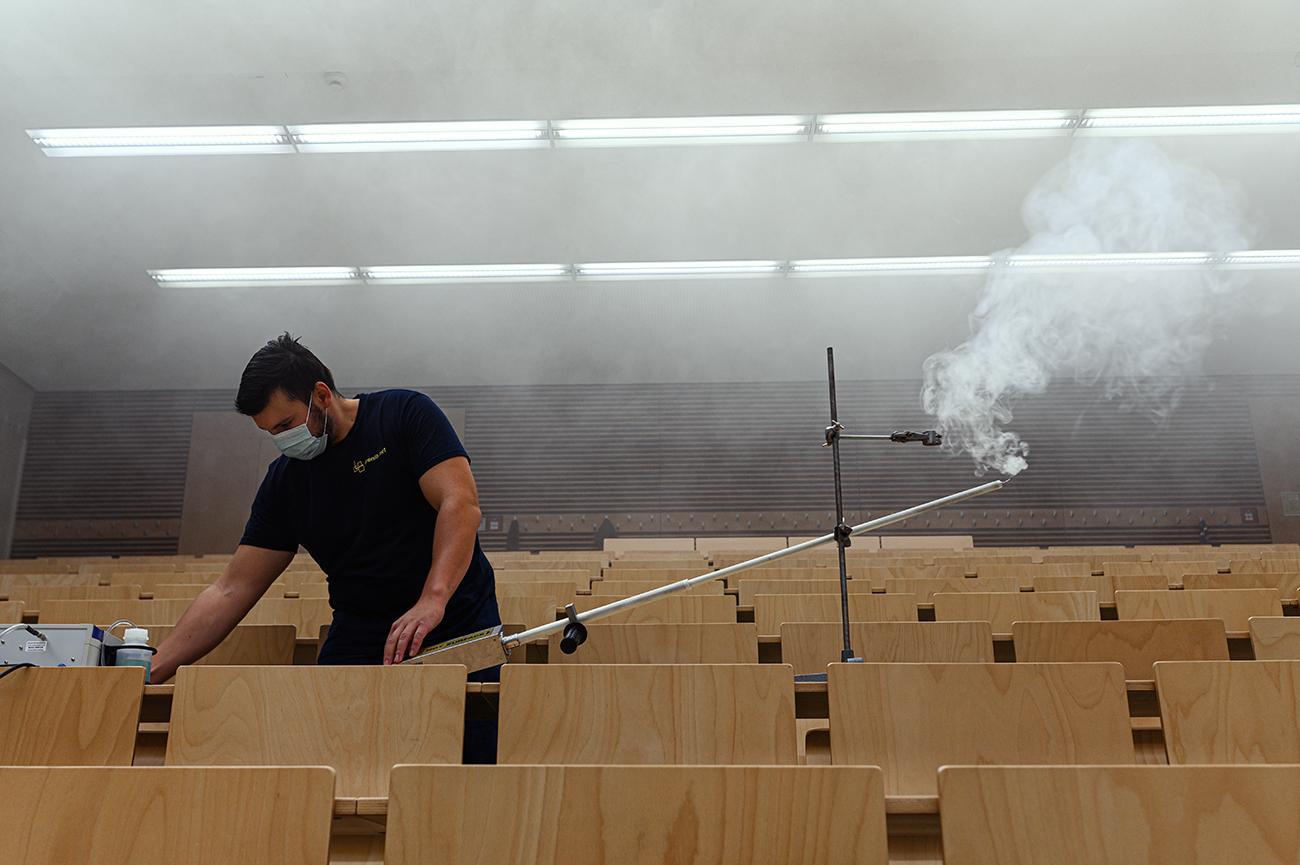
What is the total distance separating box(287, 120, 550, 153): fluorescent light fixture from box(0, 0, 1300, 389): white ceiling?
132 mm

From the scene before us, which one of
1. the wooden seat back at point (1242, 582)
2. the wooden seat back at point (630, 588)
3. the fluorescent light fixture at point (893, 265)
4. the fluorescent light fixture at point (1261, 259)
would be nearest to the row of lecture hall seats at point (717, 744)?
the wooden seat back at point (630, 588)

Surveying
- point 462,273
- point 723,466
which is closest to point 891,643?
point 462,273

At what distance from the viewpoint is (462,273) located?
6.90m

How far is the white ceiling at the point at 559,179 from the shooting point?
4.64 meters

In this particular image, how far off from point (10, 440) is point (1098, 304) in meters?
9.40

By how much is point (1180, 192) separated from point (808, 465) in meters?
3.64

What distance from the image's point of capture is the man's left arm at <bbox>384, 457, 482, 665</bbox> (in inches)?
61.6

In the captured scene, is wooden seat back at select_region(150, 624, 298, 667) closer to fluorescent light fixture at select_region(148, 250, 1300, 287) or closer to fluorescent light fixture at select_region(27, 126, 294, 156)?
fluorescent light fixture at select_region(27, 126, 294, 156)

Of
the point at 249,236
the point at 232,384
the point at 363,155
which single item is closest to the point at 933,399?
the point at 363,155

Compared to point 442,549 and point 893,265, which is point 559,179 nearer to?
point 893,265

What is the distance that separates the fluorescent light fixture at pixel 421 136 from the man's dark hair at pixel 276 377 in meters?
3.82

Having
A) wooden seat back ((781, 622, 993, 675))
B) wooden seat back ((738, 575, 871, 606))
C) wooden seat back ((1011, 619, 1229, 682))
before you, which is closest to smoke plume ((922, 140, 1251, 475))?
wooden seat back ((738, 575, 871, 606))

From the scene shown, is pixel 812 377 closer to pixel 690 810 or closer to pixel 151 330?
pixel 151 330

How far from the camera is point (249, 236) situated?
20.9 ft
